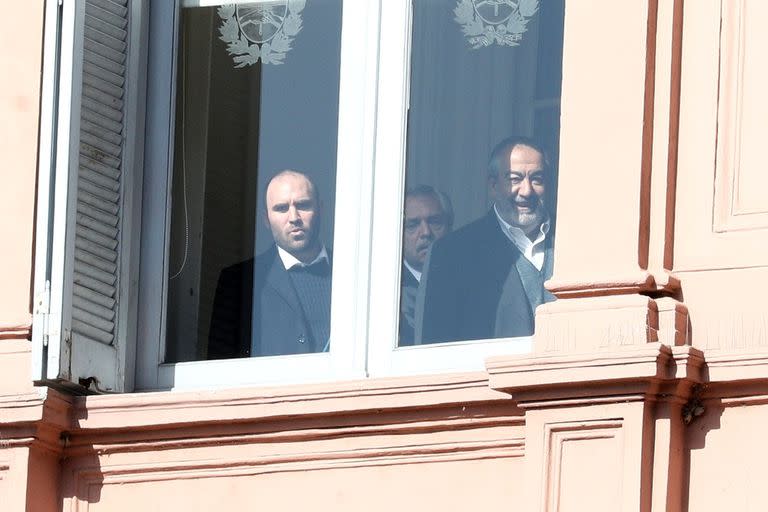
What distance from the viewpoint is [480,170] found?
8.38 metres

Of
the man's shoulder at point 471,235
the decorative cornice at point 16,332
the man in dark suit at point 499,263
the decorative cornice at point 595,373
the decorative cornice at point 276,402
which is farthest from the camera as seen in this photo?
the decorative cornice at point 16,332

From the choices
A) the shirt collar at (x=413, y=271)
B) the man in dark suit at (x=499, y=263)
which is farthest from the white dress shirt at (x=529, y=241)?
the shirt collar at (x=413, y=271)

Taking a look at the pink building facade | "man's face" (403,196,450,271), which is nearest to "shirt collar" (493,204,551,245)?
"man's face" (403,196,450,271)

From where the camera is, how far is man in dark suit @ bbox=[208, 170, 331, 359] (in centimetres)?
859

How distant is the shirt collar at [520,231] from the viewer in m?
8.26

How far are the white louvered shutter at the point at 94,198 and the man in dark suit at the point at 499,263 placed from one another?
111 centimetres

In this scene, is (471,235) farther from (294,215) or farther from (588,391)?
(588,391)

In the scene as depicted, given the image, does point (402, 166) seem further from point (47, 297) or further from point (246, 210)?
point (47, 297)

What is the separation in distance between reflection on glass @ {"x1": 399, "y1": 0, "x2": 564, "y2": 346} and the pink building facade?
1.06 ft

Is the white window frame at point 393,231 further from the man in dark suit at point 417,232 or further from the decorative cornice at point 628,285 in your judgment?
the decorative cornice at point 628,285

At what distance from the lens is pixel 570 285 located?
7820 millimetres

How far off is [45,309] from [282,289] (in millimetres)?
834

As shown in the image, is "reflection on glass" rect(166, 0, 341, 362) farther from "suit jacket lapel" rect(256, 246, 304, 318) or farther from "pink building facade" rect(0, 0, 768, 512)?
"pink building facade" rect(0, 0, 768, 512)

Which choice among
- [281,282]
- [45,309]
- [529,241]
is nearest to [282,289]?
[281,282]
